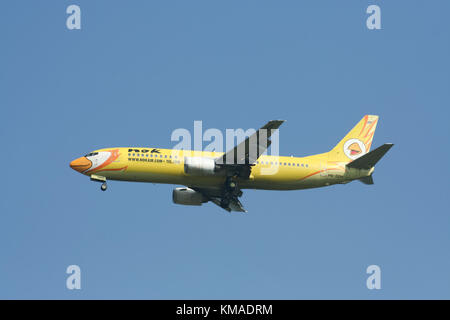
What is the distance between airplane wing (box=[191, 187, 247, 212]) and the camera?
70.0m

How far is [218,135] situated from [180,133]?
3.49 meters

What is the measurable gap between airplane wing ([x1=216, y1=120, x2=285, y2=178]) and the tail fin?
9.32 metres

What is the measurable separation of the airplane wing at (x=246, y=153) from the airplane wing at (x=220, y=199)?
4081mm

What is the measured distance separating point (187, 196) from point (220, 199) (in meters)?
3.33

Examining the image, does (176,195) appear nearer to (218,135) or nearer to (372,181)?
(218,135)

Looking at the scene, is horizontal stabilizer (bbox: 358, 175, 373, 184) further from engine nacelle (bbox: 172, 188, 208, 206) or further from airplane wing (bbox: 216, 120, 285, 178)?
engine nacelle (bbox: 172, 188, 208, 206)

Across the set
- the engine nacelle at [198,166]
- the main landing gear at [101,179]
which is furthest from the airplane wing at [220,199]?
the main landing gear at [101,179]

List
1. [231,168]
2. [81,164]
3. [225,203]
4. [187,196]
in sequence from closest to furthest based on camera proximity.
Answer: [231,168]
[81,164]
[225,203]
[187,196]

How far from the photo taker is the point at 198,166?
64.4 meters

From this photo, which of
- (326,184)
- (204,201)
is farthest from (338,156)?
(204,201)

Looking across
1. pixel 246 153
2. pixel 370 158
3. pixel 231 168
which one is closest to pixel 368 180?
pixel 370 158

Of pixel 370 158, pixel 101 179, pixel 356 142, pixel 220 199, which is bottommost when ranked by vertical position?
pixel 220 199

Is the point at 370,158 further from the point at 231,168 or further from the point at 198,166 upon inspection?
the point at 198,166

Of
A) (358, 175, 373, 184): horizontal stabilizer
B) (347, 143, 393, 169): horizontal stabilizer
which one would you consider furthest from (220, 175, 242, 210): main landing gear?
(358, 175, 373, 184): horizontal stabilizer
